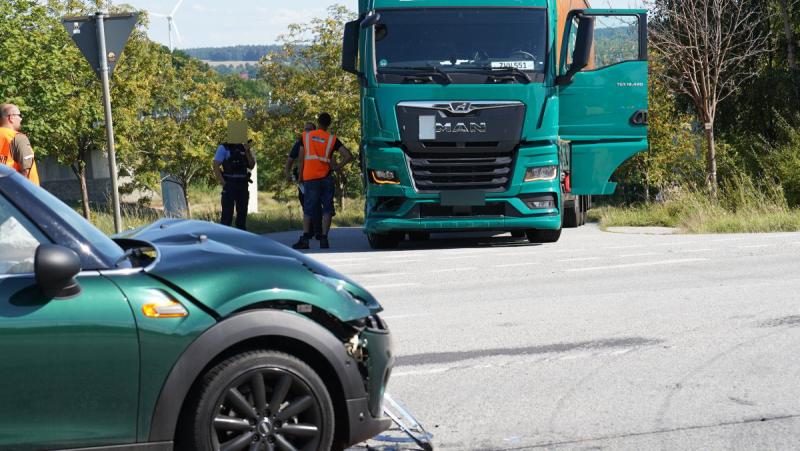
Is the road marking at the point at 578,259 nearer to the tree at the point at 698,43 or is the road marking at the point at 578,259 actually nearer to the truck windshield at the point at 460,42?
the truck windshield at the point at 460,42

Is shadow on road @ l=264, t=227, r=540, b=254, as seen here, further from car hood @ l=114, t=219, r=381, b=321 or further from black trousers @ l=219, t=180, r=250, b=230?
car hood @ l=114, t=219, r=381, b=321

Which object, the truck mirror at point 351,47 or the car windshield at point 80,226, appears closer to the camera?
the car windshield at point 80,226

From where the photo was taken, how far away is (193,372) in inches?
164

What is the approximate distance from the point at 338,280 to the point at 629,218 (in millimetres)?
Result: 16774

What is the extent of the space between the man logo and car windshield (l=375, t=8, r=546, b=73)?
68 cm

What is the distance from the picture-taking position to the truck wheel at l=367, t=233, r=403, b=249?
51.2 ft

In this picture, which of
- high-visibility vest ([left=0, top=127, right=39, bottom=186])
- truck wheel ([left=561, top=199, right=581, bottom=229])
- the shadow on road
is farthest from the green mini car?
truck wheel ([left=561, top=199, right=581, bottom=229])

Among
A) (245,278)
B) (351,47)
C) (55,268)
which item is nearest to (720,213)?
(351,47)

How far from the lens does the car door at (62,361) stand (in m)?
3.93

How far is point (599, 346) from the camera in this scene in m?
7.75

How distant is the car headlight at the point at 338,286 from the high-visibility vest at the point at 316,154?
11037 millimetres

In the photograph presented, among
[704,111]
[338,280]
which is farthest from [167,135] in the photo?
[338,280]

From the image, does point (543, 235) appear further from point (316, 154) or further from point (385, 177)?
point (316, 154)

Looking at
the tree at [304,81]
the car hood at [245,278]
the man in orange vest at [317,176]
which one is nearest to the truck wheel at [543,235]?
the man in orange vest at [317,176]
